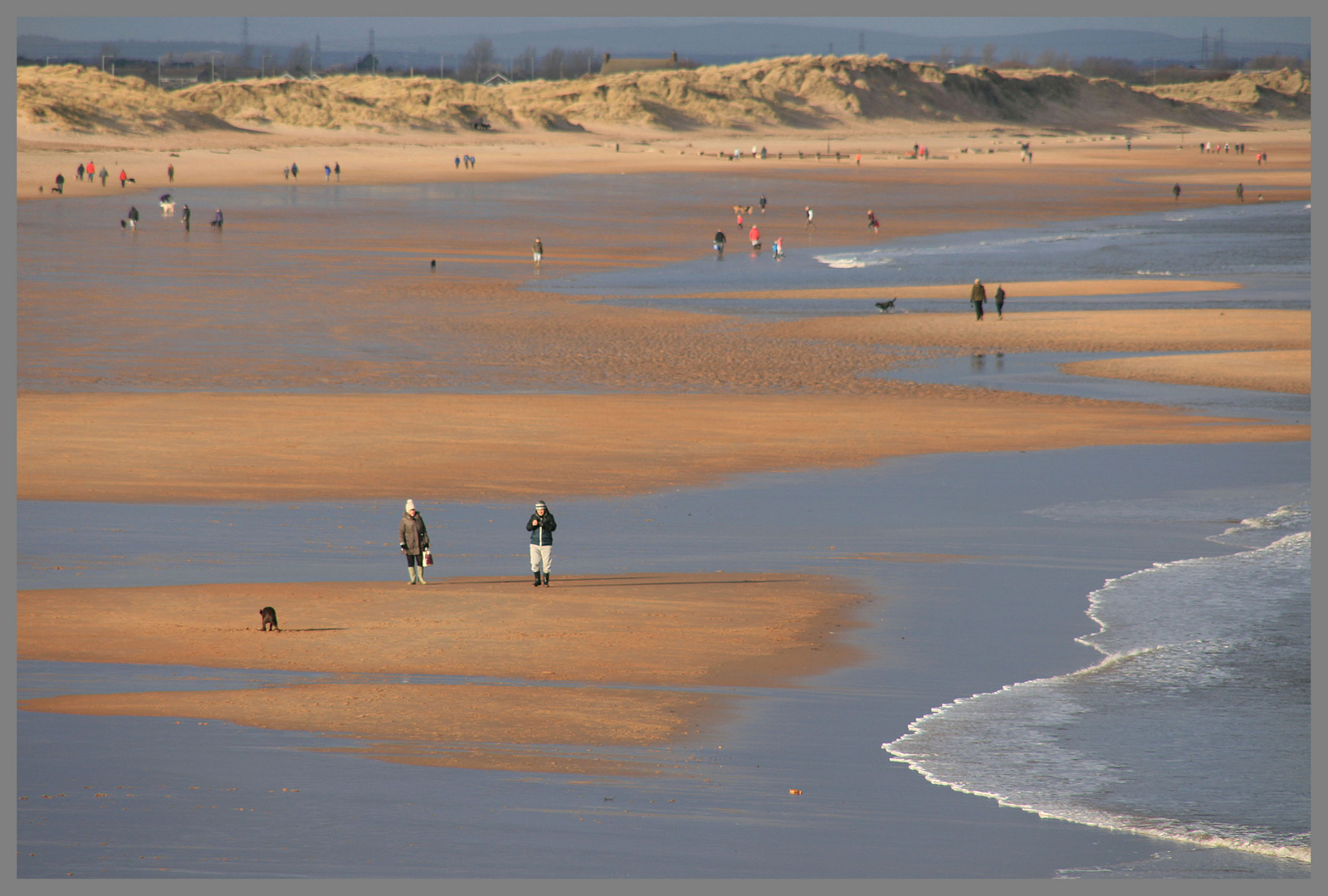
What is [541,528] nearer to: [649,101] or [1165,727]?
[1165,727]

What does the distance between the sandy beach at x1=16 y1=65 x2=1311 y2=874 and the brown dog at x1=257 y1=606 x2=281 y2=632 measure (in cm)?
12

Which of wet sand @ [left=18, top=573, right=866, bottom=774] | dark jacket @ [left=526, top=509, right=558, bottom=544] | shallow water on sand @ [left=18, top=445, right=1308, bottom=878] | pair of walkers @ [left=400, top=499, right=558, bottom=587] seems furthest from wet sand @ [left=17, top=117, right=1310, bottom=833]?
shallow water on sand @ [left=18, top=445, right=1308, bottom=878]

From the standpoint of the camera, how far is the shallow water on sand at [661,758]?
948 cm

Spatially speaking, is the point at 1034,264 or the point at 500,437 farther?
the point at 1034,264

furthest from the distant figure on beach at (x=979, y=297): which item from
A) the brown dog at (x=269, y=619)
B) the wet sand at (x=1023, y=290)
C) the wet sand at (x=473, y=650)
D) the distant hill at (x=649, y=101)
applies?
the distant hill at (x=649, y=101)

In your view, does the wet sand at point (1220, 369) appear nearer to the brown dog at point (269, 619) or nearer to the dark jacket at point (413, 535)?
the dark jacket at point (413, 535)

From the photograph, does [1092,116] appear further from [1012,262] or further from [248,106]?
[1012,262]

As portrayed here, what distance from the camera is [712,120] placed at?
159 meters

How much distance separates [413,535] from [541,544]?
50.6 inches

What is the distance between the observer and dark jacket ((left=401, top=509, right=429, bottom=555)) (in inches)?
601

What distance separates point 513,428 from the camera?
2452 centimetres

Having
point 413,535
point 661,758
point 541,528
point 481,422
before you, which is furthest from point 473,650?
point 481,422

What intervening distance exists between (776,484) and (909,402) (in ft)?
23.8

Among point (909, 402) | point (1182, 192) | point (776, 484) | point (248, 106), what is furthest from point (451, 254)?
point (248, 106)
